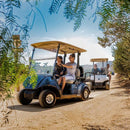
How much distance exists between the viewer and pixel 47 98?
202 inches

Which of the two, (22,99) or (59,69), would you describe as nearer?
(22,99)

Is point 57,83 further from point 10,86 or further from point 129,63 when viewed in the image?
point 10,86

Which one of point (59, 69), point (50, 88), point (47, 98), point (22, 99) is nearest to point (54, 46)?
point (59, 69)

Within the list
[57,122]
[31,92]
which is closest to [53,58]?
[31,92]

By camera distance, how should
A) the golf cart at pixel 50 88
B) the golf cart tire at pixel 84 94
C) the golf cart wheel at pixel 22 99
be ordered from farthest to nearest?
the golf cart tire at pixel 84 94 → the golf cart wheel at pixel 22 99 → the golf cart at pixel 50 88

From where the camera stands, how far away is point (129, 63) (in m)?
6.18

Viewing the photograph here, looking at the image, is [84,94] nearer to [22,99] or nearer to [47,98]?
[47,98]

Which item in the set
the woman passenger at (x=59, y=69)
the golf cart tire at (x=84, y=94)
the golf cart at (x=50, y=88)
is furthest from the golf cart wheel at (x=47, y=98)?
the golf cart tire at (x=84, y=94)

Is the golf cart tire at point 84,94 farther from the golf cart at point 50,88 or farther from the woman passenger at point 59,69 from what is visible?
the woman passenger at point 59,69

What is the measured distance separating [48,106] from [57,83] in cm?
85

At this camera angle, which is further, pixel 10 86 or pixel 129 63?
pixel 129 63

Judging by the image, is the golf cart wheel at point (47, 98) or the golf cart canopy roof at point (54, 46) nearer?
the golf cart wheel at point (47, 98)

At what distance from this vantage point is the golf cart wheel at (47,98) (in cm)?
500

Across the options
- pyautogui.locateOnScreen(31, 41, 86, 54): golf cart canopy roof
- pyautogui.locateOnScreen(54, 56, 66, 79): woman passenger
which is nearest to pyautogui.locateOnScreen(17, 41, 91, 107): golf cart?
pyautogui.locateOnScreen(31, 41, 86, 54): golf cart canopy roof
